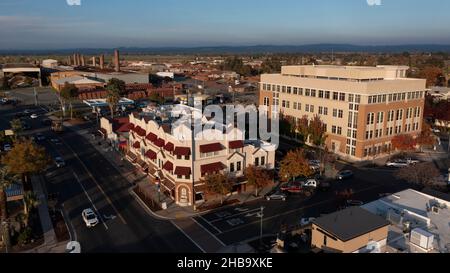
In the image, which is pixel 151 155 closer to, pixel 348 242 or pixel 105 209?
pixel 105 209

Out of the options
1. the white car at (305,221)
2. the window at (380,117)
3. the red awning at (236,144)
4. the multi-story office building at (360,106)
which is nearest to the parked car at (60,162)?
the red awning at (236,144)

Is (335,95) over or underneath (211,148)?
over

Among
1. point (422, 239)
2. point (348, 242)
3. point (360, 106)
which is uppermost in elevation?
point (360, 106)

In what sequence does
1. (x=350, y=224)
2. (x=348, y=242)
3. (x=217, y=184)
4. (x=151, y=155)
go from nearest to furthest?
(x=348, y=242) < (x=350, y=224) < (x=217, y=184) < (x=151, y=155)

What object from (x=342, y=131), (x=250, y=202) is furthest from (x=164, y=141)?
(x=342, y=131)

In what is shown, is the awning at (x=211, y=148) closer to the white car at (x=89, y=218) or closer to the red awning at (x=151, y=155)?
Result: the red awning at (x=151, y=155)

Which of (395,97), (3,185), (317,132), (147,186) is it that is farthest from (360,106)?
(3,185)

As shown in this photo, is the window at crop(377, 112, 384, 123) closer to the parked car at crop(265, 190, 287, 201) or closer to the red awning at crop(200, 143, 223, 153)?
the parked car at crop(265, 190, 287, 201)
